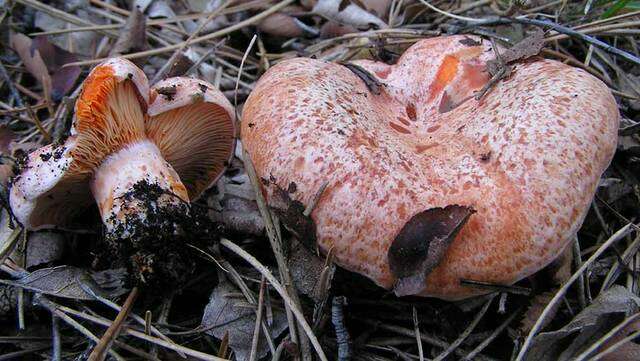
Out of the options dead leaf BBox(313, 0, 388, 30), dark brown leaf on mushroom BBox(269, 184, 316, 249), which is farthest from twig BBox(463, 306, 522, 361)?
dead leaf BBox(313, 0, 388, 30)

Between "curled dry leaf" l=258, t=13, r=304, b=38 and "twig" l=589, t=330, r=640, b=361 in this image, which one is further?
"curled dry leaf" l=258, t=13, r=304, b=38

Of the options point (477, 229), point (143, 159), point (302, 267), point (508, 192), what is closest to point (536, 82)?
point (508, 192)

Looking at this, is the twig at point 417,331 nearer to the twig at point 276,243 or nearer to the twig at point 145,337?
the twig at point 276,243

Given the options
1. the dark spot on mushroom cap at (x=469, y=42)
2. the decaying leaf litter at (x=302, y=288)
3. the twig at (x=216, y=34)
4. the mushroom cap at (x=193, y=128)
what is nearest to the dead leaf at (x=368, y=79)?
the decaying leaf litter at (x=302, y=288)

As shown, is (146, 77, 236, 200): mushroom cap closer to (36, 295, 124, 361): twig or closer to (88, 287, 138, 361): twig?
(88, 287, 138, 361): twig

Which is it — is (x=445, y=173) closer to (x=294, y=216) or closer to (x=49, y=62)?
(x=294, y=216)

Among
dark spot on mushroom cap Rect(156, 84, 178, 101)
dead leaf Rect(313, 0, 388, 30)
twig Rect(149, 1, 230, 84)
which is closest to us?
dark spot on mushroom cap Rect(156, 84, 178, 101)

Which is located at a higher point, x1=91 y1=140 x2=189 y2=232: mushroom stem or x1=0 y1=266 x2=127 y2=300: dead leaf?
x1=91 y1=140 x2=189 y2=232: mushroom stem

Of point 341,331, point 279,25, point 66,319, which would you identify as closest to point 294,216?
point 341,331

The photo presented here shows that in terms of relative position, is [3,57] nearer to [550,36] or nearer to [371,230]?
[371,230]
